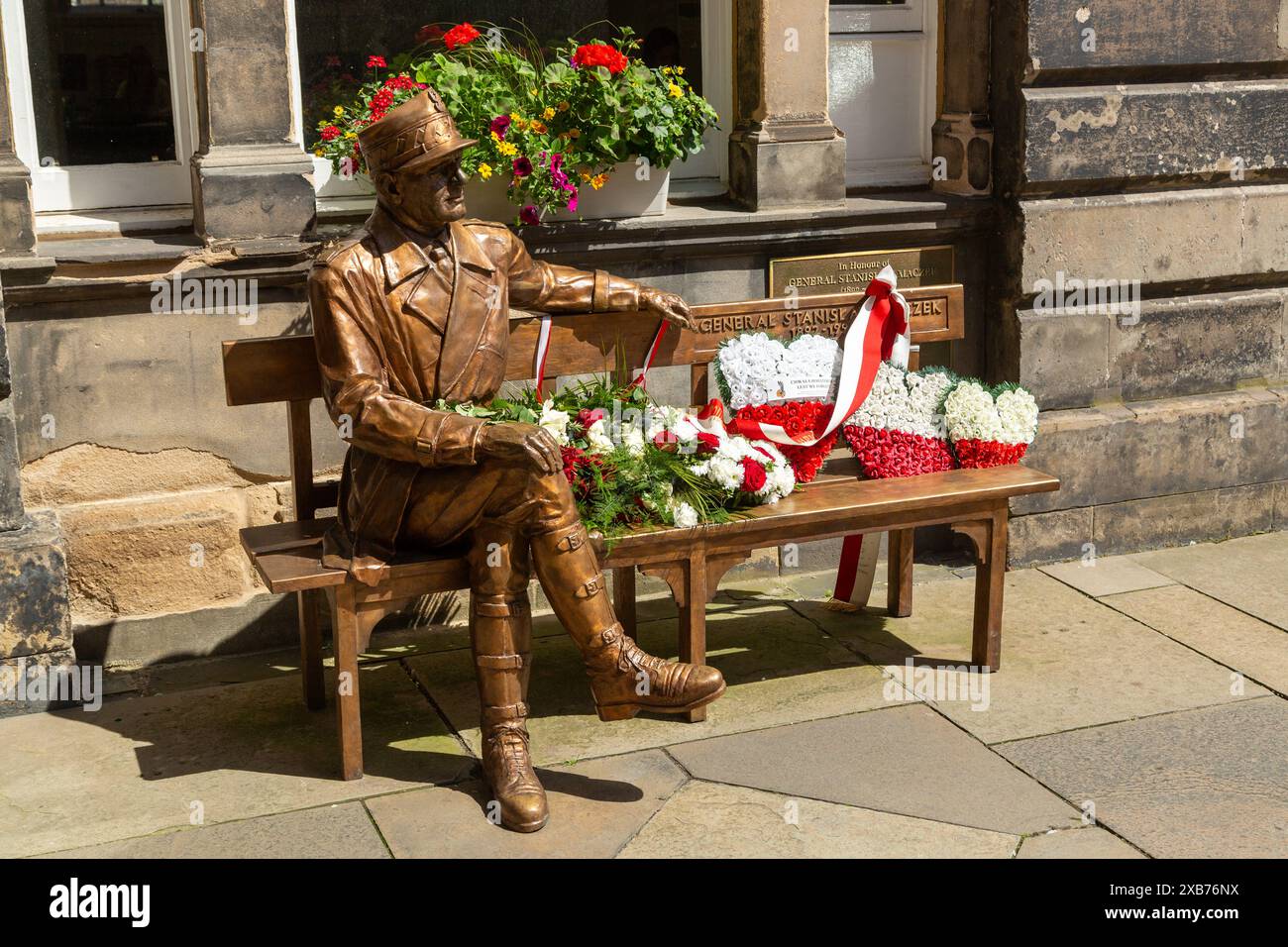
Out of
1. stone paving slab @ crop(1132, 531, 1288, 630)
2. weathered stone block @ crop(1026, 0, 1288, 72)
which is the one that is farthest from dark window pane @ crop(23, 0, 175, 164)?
stone paving slab @ crop(1132, 531, 1288, 630)

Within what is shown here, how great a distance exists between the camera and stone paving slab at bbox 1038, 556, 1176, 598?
20.4ft

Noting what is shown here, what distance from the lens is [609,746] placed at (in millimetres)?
4793

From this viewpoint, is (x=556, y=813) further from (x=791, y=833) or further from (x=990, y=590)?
(x=990, y=590)

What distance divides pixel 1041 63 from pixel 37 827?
463cm

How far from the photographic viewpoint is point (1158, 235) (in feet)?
21.3

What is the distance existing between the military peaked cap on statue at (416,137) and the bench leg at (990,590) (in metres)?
2.26

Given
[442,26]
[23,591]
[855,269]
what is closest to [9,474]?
[23,591]

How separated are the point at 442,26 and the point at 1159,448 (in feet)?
11.5

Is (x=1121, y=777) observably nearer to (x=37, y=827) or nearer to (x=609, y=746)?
(x=609, y=746)

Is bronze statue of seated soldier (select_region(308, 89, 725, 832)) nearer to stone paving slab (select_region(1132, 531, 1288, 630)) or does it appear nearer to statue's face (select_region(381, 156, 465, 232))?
statue's face (select_region(381, 156, 465, 232))

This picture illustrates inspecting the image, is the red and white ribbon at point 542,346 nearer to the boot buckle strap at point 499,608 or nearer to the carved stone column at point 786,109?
the boot buckle strap at point 499,608

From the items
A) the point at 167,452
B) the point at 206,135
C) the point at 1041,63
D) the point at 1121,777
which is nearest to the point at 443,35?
the point at 206,135

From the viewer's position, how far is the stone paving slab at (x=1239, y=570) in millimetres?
5988

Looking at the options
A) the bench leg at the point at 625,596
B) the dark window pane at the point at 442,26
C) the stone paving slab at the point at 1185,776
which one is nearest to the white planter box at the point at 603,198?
the dark window pane at the point at 442,26
